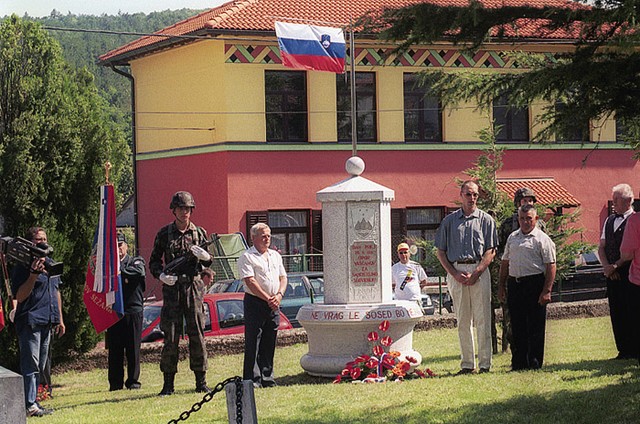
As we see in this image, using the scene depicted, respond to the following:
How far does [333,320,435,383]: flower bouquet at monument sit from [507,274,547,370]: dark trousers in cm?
101

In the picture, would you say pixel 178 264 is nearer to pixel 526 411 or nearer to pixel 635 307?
pixel 526 411

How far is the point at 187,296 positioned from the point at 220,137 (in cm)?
2142

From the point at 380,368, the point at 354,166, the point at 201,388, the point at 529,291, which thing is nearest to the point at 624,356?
the point at 529,291

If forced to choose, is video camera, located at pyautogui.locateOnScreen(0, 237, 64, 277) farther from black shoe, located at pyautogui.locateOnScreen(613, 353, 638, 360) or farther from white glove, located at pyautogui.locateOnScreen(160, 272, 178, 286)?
black shoe, located at pyautogui.locateOnScreen(613, 353, 638, 360)

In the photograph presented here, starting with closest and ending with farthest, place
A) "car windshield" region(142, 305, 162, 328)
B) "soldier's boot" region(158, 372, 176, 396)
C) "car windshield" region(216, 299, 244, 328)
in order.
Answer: "soldier's boot" region(158, 372, 176, 396) → "car windshield" region(216, 299, 244, 328) → "car windshield" region(142, 305, 162, 328)

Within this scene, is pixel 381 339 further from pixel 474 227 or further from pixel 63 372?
pixel 63 372

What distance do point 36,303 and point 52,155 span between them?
3.63 m

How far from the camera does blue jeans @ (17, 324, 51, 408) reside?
37.1ft

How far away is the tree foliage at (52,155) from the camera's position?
569 inches

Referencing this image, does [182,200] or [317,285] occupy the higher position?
[182,200]

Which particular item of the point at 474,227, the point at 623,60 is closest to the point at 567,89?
the point at 623,60

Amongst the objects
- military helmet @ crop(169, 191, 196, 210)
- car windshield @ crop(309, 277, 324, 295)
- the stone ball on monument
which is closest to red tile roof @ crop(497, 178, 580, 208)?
car windshield @ crop(309, 277, 324, 295)

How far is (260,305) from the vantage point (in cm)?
1243

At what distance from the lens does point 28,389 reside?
449 inches
